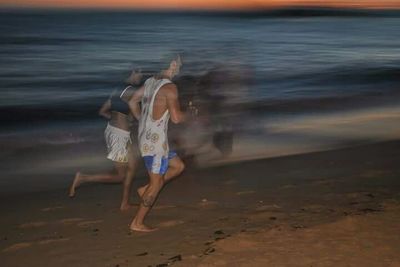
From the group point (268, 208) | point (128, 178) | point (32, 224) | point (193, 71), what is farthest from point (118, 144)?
point (193, 71)

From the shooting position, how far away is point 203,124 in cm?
991

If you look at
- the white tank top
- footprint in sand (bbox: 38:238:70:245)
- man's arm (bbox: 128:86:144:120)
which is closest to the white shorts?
man's arm (bbox: 128:86:144:120)

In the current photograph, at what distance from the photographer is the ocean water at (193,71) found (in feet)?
46.3

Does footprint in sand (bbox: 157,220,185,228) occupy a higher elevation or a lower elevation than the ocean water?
higher

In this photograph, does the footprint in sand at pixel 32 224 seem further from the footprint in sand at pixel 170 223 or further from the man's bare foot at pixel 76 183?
the footprint in sand at pixel 170 223

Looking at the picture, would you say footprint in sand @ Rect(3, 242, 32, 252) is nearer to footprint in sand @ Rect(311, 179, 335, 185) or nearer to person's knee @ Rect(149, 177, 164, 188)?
person's knee @ Rect(149, 177, 164, 188)

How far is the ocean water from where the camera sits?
14109mm

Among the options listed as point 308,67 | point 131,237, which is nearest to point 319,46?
point 308,67

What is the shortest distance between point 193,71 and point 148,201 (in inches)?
435

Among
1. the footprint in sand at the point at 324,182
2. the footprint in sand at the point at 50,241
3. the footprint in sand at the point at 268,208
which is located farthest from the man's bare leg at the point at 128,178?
the footprint in sand at the point at 324,182

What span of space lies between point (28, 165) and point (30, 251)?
438 centimetres

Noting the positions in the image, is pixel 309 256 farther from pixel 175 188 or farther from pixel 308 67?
pixel 308 67

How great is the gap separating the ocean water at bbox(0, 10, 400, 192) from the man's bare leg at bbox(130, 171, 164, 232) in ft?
14.5

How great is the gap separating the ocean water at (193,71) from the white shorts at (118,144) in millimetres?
3636
